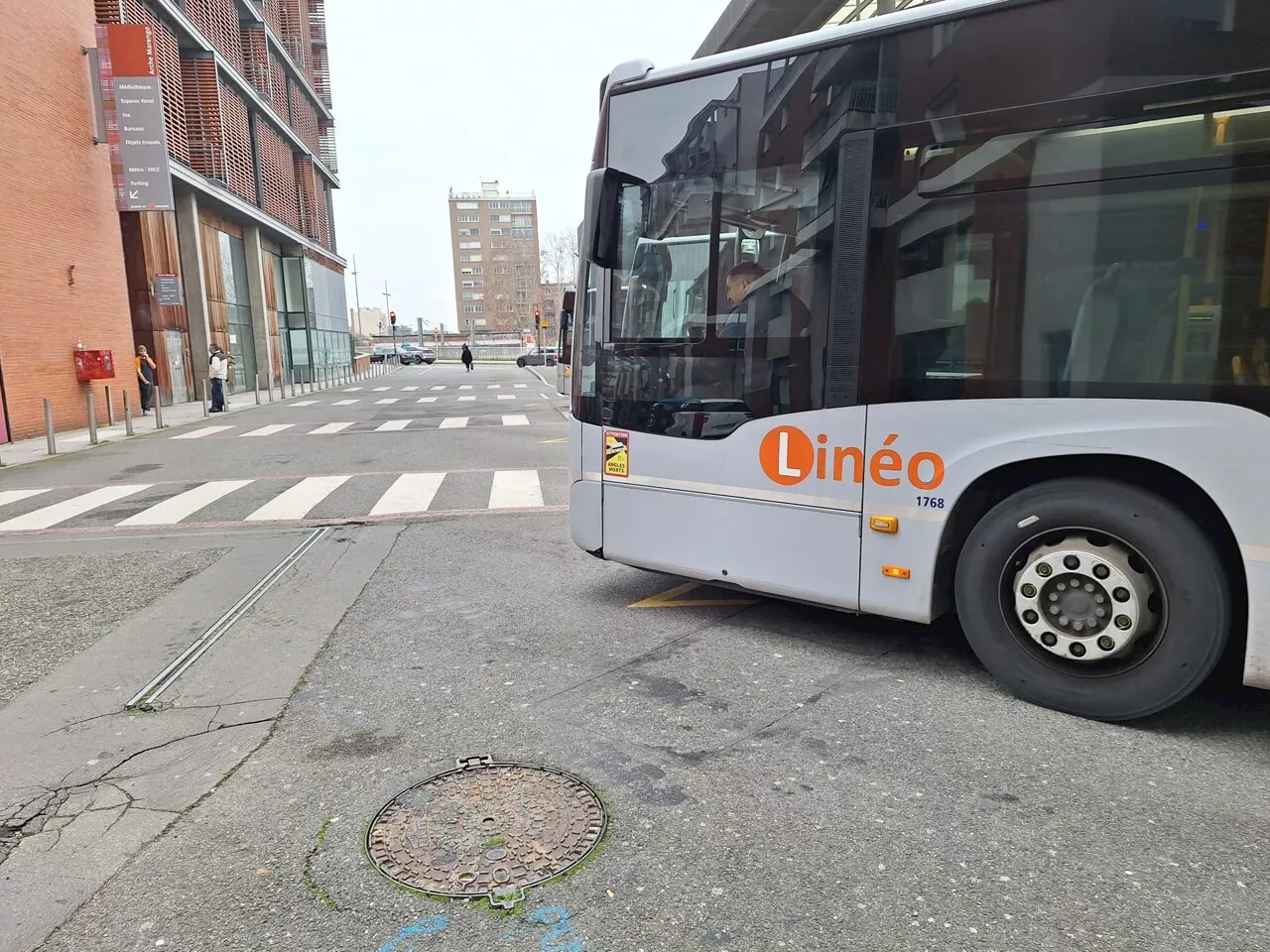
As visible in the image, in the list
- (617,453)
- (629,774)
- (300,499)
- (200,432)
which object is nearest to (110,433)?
(200,432)

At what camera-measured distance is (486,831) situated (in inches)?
115

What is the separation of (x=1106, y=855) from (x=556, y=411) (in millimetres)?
20049

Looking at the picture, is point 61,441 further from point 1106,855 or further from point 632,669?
point 1106,855

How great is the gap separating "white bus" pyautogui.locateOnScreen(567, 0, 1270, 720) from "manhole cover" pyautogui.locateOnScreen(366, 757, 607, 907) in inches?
80.4

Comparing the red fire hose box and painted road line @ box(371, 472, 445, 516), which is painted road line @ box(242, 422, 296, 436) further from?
painted road line @ box(371, 472, 445, 516)

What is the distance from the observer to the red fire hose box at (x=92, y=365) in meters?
18.7

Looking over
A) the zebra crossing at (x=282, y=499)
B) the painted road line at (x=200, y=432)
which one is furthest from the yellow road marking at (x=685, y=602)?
the painted road line at (x=200, y=432)

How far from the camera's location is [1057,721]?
12.2ft

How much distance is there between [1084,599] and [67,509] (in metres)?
10.7

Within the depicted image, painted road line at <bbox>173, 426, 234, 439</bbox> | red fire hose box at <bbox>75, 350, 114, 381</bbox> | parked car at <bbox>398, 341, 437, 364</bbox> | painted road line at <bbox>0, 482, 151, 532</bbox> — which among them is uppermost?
red fire hose box at <bbox>75, 350, 114, 381</bbox>

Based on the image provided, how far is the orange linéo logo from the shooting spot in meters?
4.07

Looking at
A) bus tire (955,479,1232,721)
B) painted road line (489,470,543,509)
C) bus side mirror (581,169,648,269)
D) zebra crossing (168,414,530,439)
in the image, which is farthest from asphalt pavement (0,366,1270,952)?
zebra crossing (168,414,530,439)

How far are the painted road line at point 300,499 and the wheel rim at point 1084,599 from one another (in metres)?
7.50

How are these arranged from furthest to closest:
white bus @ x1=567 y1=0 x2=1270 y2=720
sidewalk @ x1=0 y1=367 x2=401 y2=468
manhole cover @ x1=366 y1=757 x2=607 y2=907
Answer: sidewalk @ x1=0 y1=367 x2=401 y2=468
white bus @ x1=567 y1=0 x2=1270 y2=720
manhole cover @ x1=366 y1=757 x2=607 y2=907
